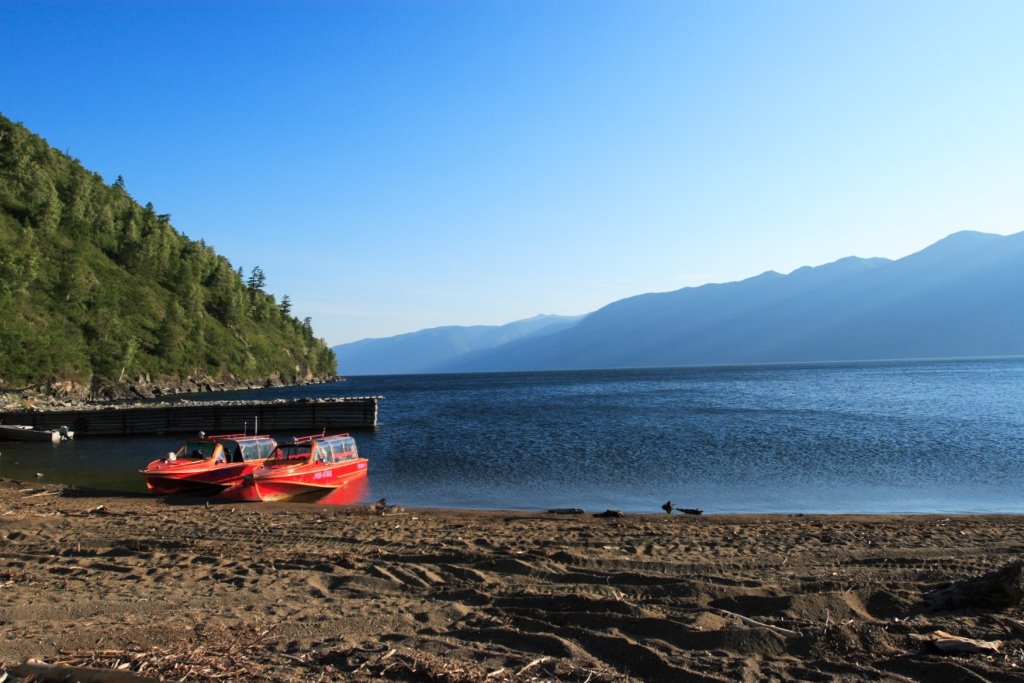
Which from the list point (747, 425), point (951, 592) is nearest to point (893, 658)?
point (951, 592)

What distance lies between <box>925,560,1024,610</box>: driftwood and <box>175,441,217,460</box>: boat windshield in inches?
1008

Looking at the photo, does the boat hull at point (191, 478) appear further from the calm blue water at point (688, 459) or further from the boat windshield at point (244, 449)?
the calm blue water at point (688, 459)

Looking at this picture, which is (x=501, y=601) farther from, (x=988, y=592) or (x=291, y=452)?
(x=291, y=452)

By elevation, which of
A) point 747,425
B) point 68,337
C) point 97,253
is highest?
point 97,253

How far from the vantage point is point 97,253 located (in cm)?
11588

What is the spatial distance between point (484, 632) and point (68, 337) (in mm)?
102068

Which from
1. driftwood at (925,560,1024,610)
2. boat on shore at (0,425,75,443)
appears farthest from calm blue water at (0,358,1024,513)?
driftwood at (925,560,1024,610)

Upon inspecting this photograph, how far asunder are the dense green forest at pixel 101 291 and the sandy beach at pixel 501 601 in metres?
80.8

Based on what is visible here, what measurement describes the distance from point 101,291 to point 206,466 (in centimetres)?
9643

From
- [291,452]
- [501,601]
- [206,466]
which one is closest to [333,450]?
[291,452]

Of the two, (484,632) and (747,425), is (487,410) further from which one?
(484,632)

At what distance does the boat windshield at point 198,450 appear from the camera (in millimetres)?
27078

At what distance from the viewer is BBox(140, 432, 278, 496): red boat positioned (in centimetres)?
2545

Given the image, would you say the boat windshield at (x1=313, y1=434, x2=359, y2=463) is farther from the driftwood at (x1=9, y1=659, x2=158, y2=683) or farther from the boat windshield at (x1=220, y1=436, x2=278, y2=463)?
the driftwood at (x1=9, y1=659, x2=158, y2=683)
